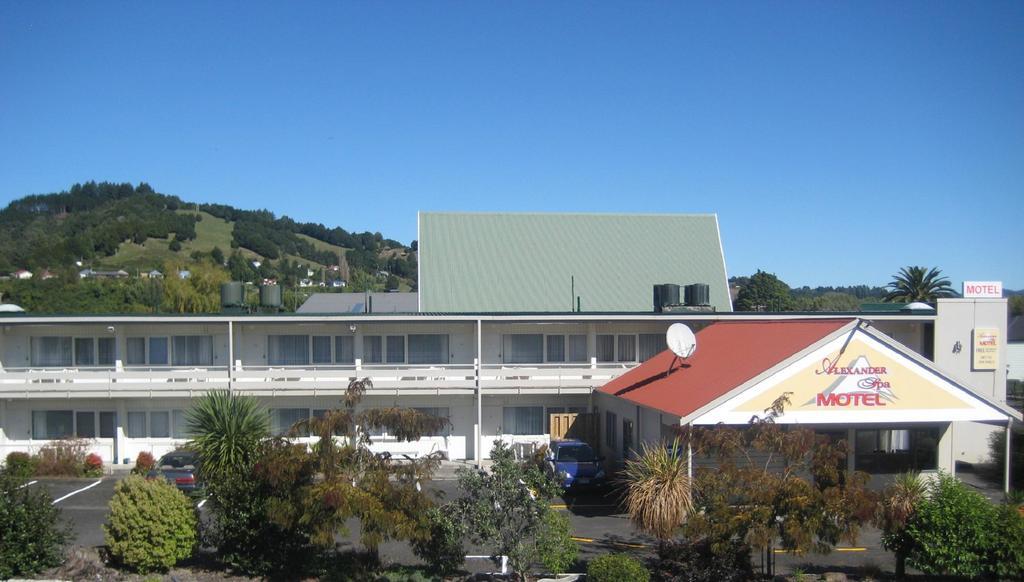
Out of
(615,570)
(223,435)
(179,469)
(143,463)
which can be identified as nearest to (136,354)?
(143,463)

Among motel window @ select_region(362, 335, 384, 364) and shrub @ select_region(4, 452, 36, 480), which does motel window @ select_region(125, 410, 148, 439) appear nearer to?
shrub @ select_region(4, 452, 36, 480)

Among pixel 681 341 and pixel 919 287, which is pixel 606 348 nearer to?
pixel 681 341

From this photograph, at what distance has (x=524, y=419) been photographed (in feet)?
101

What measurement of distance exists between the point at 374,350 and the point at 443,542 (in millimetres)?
16727

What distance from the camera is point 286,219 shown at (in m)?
198

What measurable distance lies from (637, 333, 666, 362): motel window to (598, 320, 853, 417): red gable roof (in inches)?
125

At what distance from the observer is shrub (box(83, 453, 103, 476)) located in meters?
27.6

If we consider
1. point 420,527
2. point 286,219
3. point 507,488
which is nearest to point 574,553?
point 507,488

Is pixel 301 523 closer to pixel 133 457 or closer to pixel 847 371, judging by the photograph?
pixel 847 371

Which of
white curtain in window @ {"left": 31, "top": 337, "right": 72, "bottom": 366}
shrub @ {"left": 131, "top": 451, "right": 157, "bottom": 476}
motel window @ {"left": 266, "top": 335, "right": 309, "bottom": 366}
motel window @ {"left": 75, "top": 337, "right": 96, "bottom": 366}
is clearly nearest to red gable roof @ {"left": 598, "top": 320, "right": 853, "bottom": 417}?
motel window @ {"left": 266, "top": 335, "right": 309, "bottom": 366}

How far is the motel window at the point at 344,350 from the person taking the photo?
30.9 metres

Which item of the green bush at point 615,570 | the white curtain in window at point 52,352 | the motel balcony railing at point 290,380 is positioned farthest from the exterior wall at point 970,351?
the white curtain in window at point 52,352

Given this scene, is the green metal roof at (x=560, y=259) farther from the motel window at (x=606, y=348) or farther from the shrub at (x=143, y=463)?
Answer: the shrub at (x=143, y=463)

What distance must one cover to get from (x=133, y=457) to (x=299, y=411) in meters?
6.25
